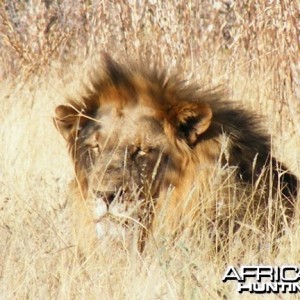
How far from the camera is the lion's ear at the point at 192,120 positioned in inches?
218

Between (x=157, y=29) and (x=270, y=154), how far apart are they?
2.76 m

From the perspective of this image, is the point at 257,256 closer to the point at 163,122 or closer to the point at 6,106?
the point at 163,122

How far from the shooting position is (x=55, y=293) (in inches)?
183

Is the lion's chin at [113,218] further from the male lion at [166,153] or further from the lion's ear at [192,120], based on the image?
the lion's ear at [192,120]

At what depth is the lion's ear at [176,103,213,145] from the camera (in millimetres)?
5547

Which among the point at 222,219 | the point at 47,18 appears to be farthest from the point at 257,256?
the point at 47,18

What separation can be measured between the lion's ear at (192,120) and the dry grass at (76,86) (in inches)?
24.0

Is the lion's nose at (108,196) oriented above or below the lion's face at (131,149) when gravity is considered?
below

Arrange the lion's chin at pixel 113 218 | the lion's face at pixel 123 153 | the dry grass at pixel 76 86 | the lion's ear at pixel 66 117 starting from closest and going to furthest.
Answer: the dry grass at pixel 76 86 < the lion's chin at pixel 113 218 < the lion's face at pixel 123 153 < the lion's ear at pixel 66 117

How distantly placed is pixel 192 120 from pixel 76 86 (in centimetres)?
321

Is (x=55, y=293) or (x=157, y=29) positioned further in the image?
(x=157, y=29)

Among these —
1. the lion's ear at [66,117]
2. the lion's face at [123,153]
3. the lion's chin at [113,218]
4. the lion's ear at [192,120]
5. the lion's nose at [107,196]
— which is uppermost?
the lion's ear at [66,117]

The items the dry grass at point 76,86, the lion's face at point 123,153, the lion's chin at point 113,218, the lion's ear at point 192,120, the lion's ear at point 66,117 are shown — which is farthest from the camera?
the lion's ear at point 66,117

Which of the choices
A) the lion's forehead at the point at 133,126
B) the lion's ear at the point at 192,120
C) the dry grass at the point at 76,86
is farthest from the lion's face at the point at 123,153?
the dry grass at the point at 76,86
